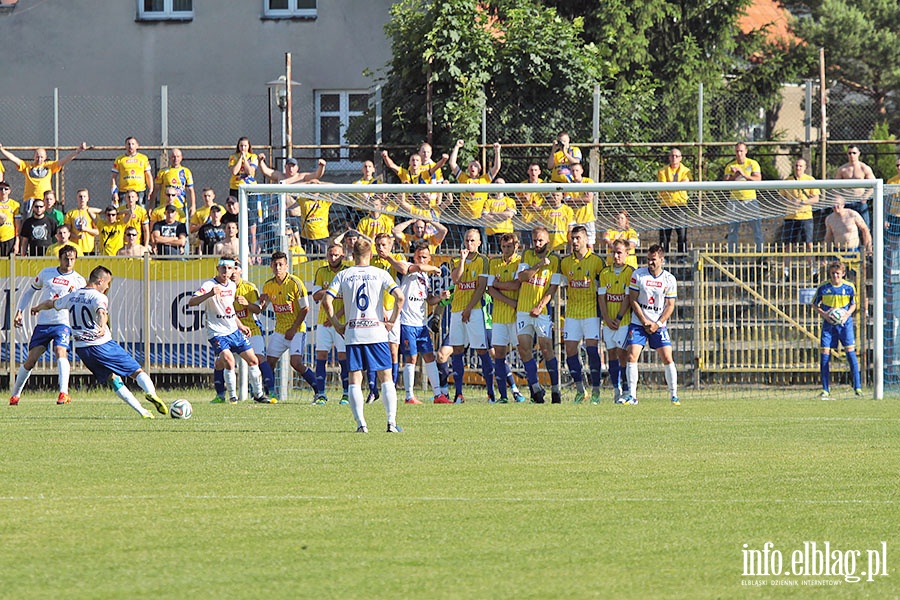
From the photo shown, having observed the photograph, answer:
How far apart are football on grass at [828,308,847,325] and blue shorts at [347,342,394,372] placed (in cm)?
826

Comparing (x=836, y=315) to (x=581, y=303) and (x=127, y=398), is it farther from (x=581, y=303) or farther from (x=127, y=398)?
(x=127, y=398)

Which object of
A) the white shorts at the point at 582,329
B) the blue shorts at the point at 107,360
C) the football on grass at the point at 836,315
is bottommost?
the blue shorts at the point at 107,360

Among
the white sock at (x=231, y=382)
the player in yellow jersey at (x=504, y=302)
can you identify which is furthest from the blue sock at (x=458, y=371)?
the white sock at (x=231, y=382)

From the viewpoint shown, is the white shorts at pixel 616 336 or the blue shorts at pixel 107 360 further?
the white shorts at pixel 616 336

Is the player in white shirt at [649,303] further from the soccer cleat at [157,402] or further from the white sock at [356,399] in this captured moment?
the soccer cleat at [157,402]

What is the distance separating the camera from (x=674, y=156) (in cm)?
2117

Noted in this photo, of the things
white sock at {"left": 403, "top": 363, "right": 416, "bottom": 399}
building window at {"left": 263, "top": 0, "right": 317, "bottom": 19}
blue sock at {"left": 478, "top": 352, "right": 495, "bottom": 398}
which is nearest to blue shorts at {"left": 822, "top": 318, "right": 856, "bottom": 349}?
blue sock at {"left": 478, "top": 352, "right": 495, "bottom": 398}

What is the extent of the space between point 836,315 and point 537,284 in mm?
4129

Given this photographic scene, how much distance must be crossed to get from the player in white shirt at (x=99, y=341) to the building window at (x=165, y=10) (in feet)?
55.2

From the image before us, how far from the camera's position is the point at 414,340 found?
1773cm

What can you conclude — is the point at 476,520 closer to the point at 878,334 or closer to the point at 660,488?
the point at 660,488

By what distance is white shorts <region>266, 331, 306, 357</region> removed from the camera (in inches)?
714

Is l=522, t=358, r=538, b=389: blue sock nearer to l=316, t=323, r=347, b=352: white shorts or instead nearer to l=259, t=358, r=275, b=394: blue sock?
l=316, t=323, r=347, b=352: white shorts

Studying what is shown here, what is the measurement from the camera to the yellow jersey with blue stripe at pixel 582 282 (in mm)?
18062
